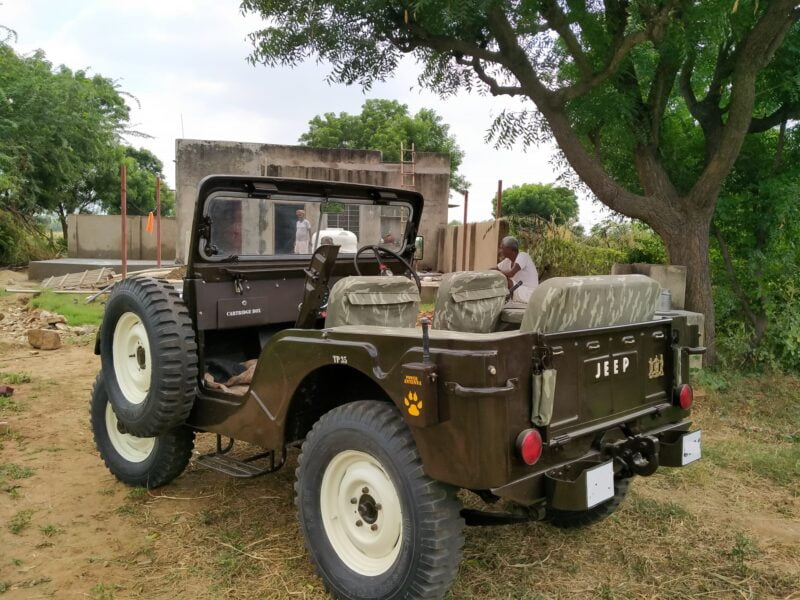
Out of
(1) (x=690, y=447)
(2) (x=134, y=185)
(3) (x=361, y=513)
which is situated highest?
(2) (x=134, y=185)

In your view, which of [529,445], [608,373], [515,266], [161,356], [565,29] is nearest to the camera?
[529,445]

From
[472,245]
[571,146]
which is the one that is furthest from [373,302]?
[472,245]

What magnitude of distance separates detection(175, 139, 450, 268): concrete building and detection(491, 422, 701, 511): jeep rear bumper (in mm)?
14419

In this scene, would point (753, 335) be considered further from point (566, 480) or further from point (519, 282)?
point (566, 480)

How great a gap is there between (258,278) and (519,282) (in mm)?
3183

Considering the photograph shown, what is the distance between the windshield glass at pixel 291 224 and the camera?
13.7 ft

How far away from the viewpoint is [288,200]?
443 cm

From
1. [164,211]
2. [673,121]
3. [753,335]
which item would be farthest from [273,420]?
[164,211]

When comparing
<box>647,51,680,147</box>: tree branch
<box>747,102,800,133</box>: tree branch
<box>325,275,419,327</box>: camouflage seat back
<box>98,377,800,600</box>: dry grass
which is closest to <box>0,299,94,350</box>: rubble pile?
<box>98,377,800,600</box>: dry grass

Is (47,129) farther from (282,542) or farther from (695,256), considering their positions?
(282,542)

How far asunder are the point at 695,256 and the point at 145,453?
5.85 m

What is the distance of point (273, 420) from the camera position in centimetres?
342

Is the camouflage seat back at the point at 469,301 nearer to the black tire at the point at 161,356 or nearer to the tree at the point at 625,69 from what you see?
the black tire at the point at 161,356

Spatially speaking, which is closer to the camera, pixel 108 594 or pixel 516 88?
pixel 108 594
